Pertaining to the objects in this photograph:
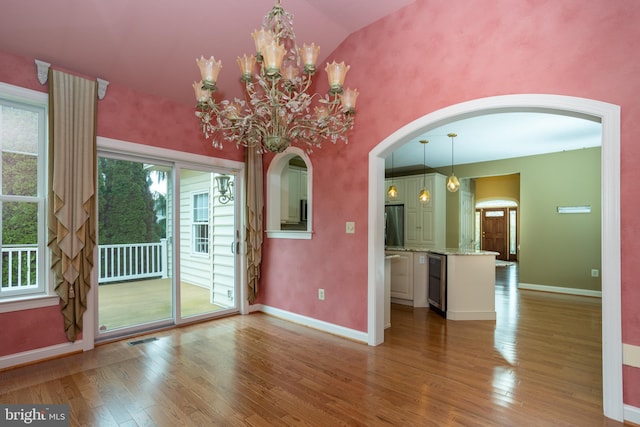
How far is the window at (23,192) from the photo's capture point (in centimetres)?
297

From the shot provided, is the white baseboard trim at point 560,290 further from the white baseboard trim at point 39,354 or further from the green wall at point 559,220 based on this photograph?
the white baseboard trim at point 39,354

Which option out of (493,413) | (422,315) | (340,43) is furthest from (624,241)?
(340,43)

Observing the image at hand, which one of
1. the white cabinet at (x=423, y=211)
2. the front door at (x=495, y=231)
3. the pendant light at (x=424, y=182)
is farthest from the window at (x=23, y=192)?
the front door at (x=495, y=231)

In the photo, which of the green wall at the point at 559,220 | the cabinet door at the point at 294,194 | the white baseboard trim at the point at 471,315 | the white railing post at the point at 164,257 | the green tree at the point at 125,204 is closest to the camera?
the green tree at the point at 125,204

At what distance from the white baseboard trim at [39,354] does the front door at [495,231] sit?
41.8 feet

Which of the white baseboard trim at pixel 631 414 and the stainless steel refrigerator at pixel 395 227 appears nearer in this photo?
the white baseboard trim at pixel 631 414

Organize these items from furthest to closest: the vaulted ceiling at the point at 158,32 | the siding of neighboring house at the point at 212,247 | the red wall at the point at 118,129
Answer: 1. the siding of neighboring house at the point at 212,247
2. the red wall at the point at 118,129
3. the vaulted ceiling at the point at 158,32

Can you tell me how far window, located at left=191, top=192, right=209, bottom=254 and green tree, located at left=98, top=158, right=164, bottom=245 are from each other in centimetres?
74

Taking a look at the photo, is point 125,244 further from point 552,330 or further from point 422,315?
point 552,330

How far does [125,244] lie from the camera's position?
3836 millimetres

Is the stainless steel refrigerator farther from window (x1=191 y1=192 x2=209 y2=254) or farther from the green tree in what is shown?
the green tree

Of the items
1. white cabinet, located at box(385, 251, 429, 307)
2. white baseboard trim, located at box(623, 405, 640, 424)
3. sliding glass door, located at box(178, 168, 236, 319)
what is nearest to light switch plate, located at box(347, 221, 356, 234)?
white cabinet, located at box(385, 251, 429, 307)

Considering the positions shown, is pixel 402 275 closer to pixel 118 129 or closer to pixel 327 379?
pixel 327 379

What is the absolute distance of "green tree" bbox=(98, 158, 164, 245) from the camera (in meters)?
3.56
